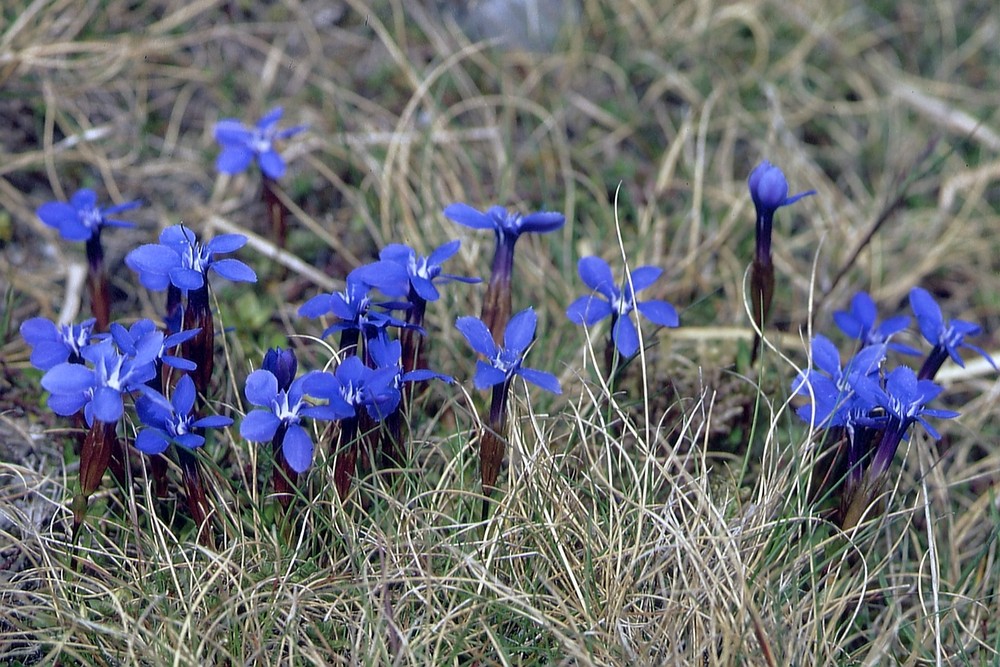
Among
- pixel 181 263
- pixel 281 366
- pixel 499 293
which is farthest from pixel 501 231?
pixel 181 263

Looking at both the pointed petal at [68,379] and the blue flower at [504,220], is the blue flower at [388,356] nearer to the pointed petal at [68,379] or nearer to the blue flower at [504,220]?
the blue flower at [504,220]

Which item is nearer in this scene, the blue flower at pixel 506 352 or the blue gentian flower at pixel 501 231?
the blue flower at pixel 506 352

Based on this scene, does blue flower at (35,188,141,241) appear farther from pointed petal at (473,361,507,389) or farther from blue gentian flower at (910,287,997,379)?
blue gentian flower at (910,287,997,379)

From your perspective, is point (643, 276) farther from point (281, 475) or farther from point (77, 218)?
point (77, 218)

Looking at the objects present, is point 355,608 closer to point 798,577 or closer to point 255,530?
point 255,530

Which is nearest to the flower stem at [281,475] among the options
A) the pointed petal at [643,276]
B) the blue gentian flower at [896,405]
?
the pointed petal at [643,276]

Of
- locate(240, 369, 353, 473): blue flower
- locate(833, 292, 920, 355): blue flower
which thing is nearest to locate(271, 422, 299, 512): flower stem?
locate(240, 369, 353, 473): blue flower
